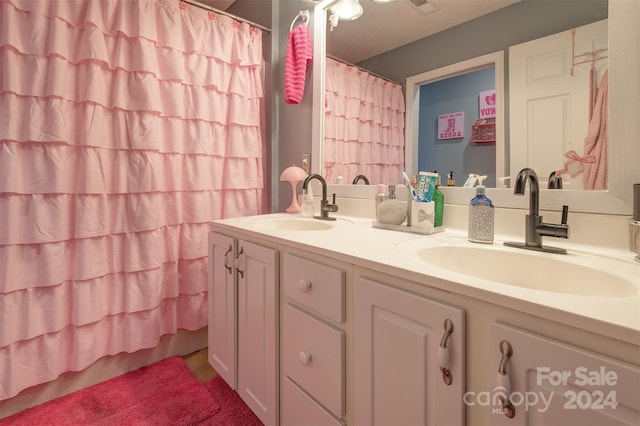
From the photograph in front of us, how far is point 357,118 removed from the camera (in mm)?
1537

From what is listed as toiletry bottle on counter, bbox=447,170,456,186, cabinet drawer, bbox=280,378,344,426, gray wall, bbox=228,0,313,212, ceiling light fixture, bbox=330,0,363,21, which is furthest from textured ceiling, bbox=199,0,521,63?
cabinet drawer, bbox=280,378,344,426

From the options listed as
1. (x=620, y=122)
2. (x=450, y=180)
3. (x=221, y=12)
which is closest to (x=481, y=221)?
(x=450, y=180)

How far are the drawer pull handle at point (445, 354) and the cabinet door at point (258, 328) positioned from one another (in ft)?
1.90

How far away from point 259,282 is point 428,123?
2.98 feet

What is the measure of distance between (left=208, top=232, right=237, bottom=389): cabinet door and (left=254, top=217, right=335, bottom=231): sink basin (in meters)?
0.19

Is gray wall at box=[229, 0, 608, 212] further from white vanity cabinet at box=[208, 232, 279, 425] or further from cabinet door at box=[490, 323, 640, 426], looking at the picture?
cabinet door at box=[490, 323, 640, 426]

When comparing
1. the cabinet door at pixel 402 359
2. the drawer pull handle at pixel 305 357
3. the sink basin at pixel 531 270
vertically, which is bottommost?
the drawer pull handle at pixel 305 357

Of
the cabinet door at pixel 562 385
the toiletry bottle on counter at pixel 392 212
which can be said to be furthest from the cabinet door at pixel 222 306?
the cabinet door at pixel 562 385

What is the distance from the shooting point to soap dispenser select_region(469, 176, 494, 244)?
2.93ft

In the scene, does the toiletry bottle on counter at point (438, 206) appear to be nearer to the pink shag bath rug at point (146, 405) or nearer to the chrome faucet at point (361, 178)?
the chrome faucet at point (361, 178)

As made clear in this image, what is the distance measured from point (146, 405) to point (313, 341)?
1.00m

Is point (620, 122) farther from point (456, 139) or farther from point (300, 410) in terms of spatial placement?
point (300, 410)

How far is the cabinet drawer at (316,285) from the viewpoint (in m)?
0.79

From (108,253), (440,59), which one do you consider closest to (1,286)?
(108,253)
